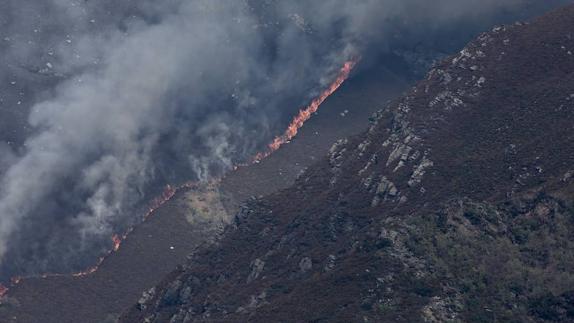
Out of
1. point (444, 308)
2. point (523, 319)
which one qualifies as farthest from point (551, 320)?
point (444, 308)

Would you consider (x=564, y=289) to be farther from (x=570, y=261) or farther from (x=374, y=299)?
(x=374, y=299)

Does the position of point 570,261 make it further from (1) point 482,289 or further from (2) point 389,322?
(2) point 389,322

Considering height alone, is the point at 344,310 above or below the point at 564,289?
above

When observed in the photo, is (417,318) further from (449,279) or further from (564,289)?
(564,289)

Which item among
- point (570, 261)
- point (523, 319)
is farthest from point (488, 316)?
point (570, 261)

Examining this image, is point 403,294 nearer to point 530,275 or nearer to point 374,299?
point 374,299

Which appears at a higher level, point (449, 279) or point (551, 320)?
point (449, 279)

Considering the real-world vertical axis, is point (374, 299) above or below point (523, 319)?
above

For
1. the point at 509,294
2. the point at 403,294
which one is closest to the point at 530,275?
the point at 509,294
